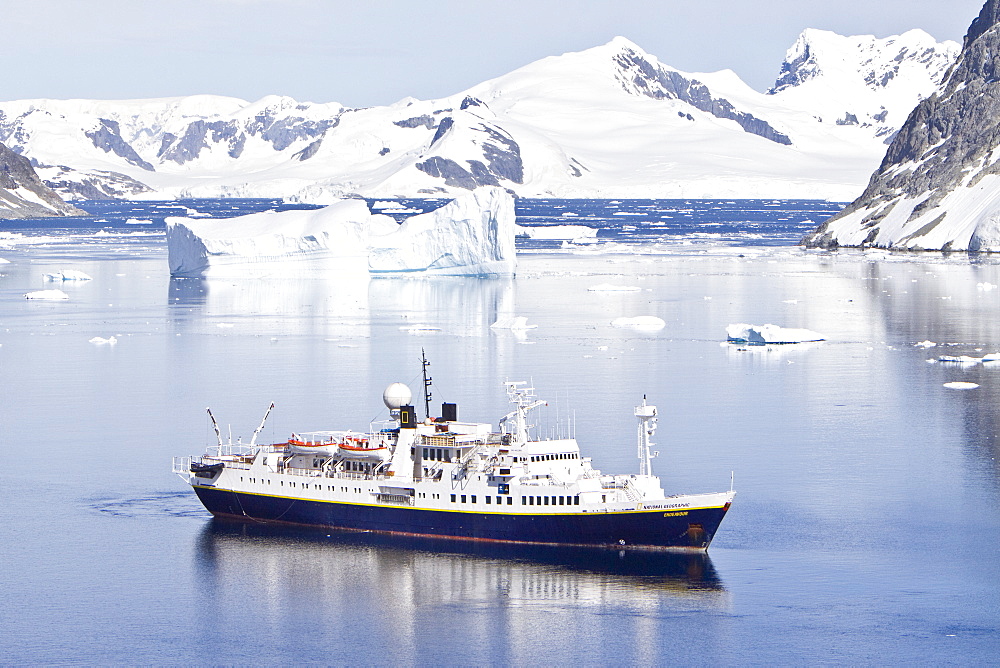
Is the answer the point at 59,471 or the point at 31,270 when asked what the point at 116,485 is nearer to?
the point at 59,471

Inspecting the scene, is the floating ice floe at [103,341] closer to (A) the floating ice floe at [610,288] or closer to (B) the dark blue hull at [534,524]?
(A) the floating ice floe at [610,288]

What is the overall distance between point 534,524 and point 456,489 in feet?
6.99

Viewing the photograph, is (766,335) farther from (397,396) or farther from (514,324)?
(397,396)

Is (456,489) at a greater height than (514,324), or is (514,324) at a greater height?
(514,324)

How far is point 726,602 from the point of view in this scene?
3209 cm

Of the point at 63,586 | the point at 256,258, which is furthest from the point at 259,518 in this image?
the point at 256,258

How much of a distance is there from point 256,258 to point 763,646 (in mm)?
81873

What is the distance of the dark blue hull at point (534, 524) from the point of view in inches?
1383

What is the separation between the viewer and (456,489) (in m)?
36.3

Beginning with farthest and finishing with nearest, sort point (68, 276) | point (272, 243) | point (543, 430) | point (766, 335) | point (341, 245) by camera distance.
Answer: point (341, 245) → point (272, 243) → point (68, 276) → point (766, 335) → point (543, 430)

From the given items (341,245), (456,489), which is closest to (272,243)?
(341,245)

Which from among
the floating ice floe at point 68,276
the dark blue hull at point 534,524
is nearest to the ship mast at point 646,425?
the dark blue hull at point 534,524

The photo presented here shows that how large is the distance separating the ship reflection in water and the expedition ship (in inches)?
18.4

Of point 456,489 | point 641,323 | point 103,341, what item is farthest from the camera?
point 641,323
